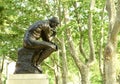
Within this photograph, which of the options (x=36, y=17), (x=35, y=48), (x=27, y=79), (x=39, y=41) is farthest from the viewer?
(x=36, y=17)

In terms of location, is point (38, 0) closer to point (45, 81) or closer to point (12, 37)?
point (12, 37)

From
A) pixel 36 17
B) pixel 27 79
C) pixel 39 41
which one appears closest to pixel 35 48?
pixel 39 41

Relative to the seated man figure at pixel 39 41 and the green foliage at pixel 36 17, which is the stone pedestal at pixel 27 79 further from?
the green foliage at pixel 36 17

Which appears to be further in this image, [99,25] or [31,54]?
[99,25]

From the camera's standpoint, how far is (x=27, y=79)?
384 inches

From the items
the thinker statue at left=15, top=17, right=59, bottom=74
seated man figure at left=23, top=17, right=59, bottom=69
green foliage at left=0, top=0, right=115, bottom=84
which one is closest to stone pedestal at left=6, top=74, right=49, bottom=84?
the thinker statue at left=15, top=17, right=59, bottom=74

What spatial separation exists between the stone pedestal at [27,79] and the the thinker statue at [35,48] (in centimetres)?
22

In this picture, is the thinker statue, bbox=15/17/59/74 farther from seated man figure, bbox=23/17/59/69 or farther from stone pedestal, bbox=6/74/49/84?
stone pedestal, bbox=6/74/49/84

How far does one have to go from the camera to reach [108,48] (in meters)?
11.5

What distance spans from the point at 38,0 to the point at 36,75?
11.0 m

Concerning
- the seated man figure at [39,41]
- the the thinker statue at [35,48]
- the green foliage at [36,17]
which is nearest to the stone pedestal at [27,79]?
the the thinker statue at [35,48]

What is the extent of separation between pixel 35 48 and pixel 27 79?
1.02 meters

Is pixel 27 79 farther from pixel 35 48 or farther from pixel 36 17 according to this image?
pixel 36 17

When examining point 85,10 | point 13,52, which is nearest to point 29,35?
point 85,10
